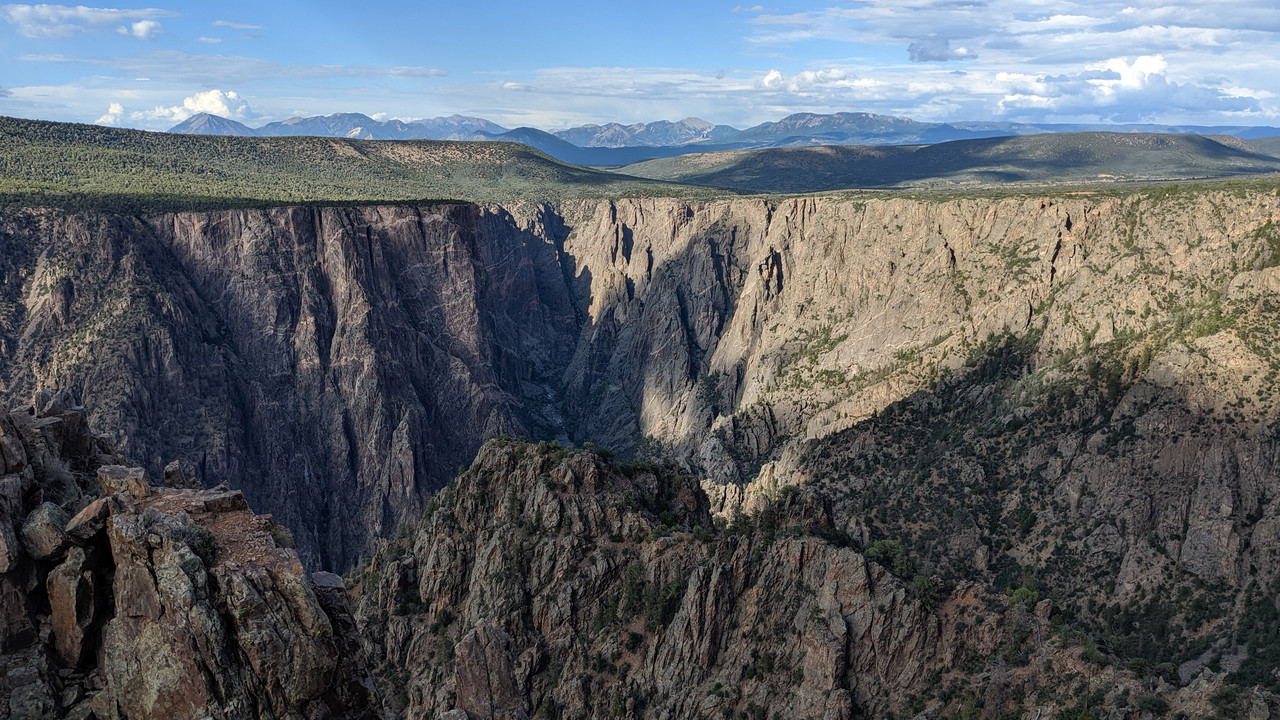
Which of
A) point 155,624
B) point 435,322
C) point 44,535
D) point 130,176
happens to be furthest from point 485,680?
point 130,176

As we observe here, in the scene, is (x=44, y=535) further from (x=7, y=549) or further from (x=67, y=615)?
(x=67, y=615)

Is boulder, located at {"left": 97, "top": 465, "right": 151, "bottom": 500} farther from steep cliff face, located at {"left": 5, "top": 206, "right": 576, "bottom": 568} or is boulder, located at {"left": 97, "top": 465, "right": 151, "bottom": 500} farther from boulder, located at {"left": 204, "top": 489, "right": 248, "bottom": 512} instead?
steep cliff face, located at {"left": 5, "top": 206, "right": 576, "bottom": 568}

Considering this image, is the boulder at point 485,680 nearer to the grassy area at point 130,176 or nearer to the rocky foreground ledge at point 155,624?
the rocky foreground ledge at point 155,624

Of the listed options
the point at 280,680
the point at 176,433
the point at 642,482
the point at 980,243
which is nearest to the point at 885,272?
the point at 980,243

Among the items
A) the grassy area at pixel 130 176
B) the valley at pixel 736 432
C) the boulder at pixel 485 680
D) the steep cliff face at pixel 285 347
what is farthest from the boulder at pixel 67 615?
the grassy area at pixel 130 176

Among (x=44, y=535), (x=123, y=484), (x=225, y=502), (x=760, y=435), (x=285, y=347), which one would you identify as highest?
(x=123, y=484)

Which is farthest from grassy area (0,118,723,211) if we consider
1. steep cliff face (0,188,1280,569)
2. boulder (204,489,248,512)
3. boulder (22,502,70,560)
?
boulder (22,502,70,560)
